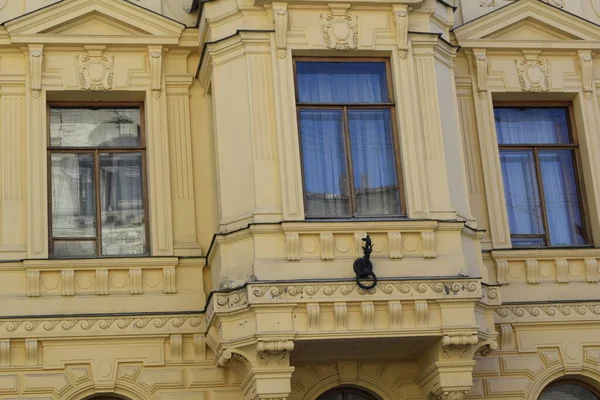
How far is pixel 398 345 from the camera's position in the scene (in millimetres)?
16438

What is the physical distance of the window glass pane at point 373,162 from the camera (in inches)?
656

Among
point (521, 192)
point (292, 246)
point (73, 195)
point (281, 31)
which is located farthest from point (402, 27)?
point (73, 195)

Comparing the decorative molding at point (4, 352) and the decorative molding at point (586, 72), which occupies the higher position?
the decorative molding at point (586, 72)

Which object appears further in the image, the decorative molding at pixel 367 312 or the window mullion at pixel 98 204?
the window mullion at pixel 98 204

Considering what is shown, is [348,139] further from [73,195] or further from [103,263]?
[73,195]

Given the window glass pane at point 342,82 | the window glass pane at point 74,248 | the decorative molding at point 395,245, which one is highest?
the window glass pane at point 342,82

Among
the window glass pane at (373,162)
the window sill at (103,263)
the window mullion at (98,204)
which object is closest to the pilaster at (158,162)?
the window sill at (103,263)

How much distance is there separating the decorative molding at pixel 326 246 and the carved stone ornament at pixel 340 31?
269 cm

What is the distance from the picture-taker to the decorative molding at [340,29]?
17.1 meters

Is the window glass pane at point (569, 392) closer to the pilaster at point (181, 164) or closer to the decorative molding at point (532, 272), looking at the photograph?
the decorative molding at point (532, 272)

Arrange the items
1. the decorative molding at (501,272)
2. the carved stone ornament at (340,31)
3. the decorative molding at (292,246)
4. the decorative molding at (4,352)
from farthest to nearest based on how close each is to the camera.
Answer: the decorative molding at (501,272) < the carved stone ornament at (340,31) < the decorative molding at (4,352) < the decorative molding at (292,246)

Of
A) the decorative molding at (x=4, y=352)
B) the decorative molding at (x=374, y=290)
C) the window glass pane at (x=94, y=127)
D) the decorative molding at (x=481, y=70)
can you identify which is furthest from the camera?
the decorative molding at (x=481, y=70)

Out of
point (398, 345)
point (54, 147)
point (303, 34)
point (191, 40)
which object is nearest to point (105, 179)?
point (54, 147)

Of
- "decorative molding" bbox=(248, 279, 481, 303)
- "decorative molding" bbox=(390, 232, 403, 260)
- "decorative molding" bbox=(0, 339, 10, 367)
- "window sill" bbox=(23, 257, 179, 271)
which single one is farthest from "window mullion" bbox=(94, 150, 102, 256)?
"decorative molding" bbox=(390, 232, 403, 260)
